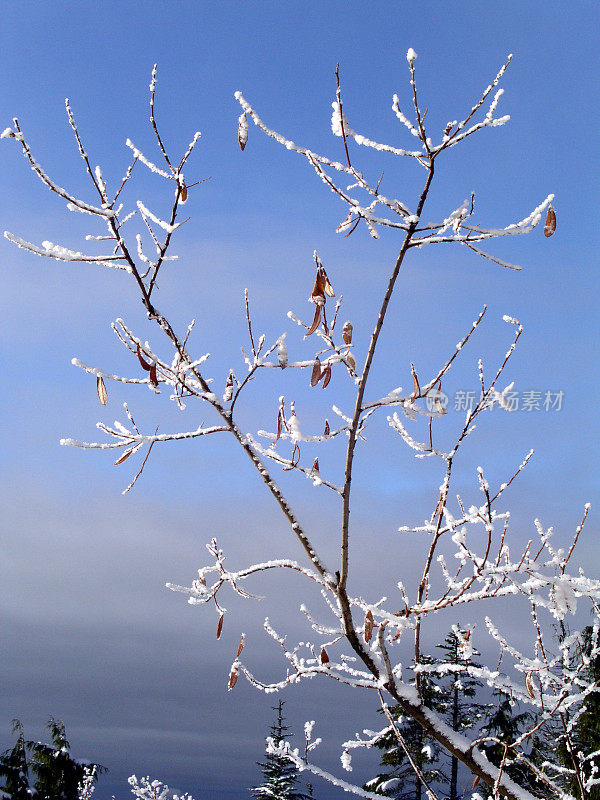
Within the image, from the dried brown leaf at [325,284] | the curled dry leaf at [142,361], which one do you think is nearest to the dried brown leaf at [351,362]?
the dried brown leaf at [325,284]

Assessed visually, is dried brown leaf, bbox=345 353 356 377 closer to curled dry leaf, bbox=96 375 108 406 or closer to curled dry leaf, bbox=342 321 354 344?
curled dry leaf, bbox=342 321 354 344

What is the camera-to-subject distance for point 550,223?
2412mm

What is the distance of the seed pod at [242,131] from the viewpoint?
96.1 inches

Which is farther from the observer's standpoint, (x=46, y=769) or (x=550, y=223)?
(x=46, y=769)

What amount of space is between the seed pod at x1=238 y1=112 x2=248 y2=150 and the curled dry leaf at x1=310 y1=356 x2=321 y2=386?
0.95 metres

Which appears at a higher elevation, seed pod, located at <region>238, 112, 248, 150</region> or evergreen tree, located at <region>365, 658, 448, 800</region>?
seed pod, located at <region>238, 112, 248, 150</region>

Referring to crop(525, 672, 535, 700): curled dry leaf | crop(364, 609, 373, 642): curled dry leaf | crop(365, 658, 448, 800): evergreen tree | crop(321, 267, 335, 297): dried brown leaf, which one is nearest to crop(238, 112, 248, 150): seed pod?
crop(321, 267, 335, 297): dried brown leaf

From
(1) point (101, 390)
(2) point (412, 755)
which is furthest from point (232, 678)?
(2) point (412, 755)

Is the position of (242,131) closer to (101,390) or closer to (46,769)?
(101,390)

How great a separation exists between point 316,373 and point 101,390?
3.27ft

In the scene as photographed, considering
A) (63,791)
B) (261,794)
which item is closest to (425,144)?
(63,791)

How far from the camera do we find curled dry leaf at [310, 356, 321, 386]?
8.52ft

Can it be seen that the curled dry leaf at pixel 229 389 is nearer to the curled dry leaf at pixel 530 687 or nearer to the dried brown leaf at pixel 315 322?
the dried brown leaf at pixel 315 322

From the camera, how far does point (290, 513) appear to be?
9.02 feet
